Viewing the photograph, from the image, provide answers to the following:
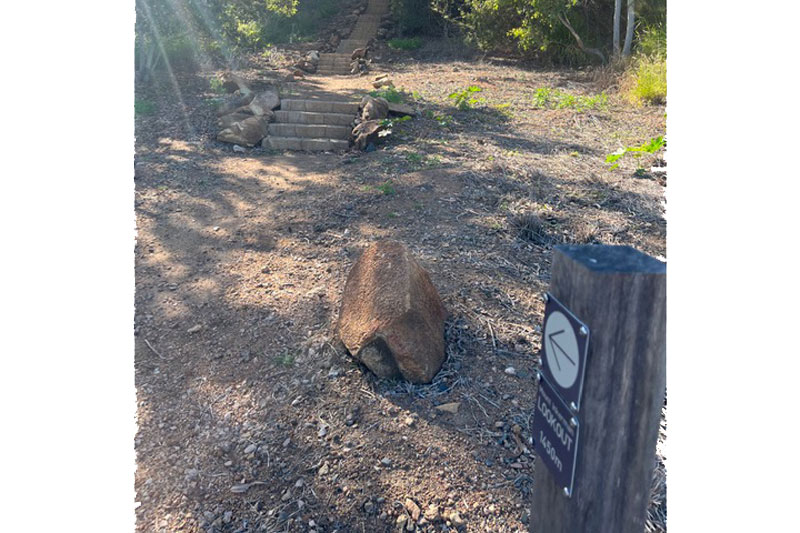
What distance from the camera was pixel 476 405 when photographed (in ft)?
8.09

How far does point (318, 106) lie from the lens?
7.75 m

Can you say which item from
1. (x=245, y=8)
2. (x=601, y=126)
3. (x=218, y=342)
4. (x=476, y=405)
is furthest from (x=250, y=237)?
Answer: (x=245, y=8)

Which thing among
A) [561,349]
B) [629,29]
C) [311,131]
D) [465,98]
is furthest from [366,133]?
[629,29]

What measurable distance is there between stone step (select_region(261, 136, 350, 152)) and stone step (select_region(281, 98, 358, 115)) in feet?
2.90

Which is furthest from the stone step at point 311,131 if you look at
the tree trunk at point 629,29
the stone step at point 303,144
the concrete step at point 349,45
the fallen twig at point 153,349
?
the concrete step at point 349,45

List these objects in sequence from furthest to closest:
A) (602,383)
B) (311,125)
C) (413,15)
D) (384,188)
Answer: (413,15) < (311,125) < (384,188) < (602,383)

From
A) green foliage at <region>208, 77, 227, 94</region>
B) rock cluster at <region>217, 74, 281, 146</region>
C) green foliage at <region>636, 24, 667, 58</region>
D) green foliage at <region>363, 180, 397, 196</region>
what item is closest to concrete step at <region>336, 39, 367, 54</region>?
green foliage at <region>208, 77, 227, 94</region>

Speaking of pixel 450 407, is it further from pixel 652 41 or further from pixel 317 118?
pixel 652 41

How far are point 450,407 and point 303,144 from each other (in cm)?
509

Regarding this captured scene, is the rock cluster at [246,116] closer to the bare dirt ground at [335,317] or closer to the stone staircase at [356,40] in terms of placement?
the bare dirt ground at [335,317]

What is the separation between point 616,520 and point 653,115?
769 centimetres

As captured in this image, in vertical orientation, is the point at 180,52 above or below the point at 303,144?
above

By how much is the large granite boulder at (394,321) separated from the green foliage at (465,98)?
5583 mm

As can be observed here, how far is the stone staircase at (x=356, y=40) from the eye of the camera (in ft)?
40.3
